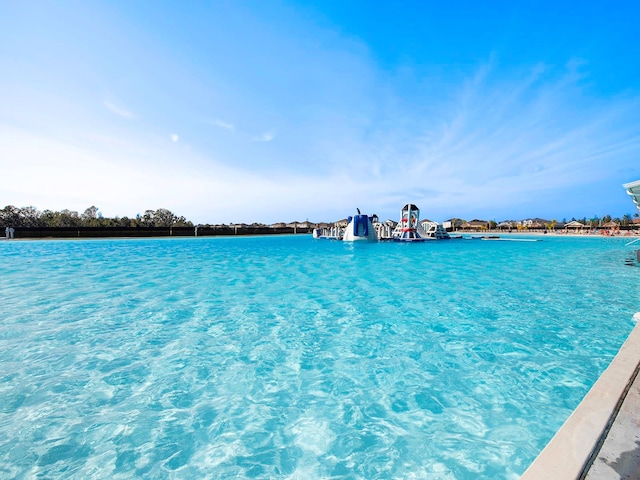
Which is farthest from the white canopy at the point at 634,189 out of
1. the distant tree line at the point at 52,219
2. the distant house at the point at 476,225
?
the distant house at the point at 476,225

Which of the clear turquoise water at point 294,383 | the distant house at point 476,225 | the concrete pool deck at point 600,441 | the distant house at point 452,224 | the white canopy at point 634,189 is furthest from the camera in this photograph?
the distant house at point 476,225

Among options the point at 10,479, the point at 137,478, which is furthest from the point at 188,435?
the point at 10,479

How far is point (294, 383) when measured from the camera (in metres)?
3.86

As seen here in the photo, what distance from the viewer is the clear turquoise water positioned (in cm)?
261

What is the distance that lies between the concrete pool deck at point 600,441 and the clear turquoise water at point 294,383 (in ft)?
2.27

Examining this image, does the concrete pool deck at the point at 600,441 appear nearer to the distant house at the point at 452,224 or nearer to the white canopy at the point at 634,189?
the white canopy at the point at 634,189

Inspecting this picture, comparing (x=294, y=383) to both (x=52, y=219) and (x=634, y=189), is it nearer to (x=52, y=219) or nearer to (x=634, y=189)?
(x=634, y=189)

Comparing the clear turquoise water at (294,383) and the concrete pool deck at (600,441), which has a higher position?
the concrete pool deck at (600,441)

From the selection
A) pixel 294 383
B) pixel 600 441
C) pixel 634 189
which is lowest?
pixel 294 383

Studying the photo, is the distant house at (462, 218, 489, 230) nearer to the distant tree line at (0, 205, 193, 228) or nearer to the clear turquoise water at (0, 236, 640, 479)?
the distant tree line at (0, 205, 193, 228)

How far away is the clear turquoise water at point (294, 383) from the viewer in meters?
2.61

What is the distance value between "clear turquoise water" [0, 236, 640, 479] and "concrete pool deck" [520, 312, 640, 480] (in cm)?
69

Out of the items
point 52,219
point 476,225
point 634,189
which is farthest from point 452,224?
point 52,219

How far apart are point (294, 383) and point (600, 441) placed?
2883mm
